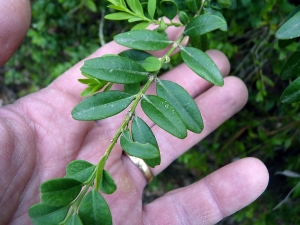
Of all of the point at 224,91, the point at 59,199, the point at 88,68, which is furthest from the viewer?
the point at 224,91

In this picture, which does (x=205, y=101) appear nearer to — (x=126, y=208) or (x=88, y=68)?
(x=126, y=208)

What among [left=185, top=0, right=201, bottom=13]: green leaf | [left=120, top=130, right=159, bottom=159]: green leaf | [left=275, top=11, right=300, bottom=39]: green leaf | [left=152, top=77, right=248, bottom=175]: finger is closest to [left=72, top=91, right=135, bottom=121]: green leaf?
[left=120, top=130, right=159, bottom=159]: green leaf

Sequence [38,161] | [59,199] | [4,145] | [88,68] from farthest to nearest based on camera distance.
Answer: [38,161], [4,145], [88,68], [59,199]

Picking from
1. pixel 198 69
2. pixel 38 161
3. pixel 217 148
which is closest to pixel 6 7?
pixel 38 161

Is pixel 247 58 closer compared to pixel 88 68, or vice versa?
pixel 88 68

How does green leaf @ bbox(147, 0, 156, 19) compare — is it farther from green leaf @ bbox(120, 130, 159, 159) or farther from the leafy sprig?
green leaf @ bbox(120, 130, 159, 159)

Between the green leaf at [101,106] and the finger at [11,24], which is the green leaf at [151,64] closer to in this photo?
the green leaf at [101,106]
